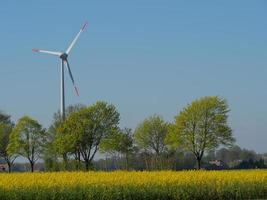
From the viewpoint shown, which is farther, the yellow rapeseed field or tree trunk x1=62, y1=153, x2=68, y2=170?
tree trunk x1=62, y1=153, x2=68, y2=170

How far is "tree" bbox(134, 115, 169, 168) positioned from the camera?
Answer: 69.4m

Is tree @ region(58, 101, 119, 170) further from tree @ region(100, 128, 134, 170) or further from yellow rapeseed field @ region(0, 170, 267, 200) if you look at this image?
yellow rapeseed field @ region(0, 170, 267, 200)

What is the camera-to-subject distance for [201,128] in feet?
208

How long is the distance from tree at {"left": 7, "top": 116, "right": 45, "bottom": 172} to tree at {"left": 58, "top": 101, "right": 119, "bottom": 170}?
6672 mm

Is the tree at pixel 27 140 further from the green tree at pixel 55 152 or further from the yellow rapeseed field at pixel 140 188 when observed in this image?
the yellow rapeseed field at pixel 140 188

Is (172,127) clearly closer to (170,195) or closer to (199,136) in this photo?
(199,136)

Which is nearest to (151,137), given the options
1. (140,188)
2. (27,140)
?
(27,140)

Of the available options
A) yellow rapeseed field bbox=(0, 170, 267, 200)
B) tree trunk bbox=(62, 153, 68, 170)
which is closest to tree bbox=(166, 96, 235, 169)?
tree trunk bbox=(62, 153, 68, 170)

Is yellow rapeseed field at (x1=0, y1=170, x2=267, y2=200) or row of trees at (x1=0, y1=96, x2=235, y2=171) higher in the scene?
row of trees at (x1=0, y1=96, x2=235, y2=171)

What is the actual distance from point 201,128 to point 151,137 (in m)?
8.52

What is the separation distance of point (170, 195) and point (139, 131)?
138 feet

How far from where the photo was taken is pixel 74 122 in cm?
6431

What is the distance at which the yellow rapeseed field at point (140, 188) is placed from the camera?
26094 millimetres

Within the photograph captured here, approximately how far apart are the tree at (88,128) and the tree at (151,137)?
468 centimetres
